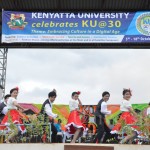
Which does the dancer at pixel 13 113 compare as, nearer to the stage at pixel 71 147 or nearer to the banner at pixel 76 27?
the stage at pixel 71 147

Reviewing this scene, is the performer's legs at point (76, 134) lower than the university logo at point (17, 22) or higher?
lower

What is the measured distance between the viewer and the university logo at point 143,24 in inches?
590

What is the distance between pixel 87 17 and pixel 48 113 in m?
6.39

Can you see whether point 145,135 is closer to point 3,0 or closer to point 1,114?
point 1,114

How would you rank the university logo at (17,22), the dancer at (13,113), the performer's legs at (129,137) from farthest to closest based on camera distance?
the university logo at (17,22) → the dancer at (13,113) → the performer's legs at (129,137)

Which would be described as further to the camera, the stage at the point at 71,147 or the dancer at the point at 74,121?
the dancer at the point at 74,121

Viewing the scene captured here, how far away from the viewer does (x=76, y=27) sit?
49.6 ft

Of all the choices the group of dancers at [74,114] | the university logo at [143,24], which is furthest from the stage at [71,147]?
the university logo at [143,24]

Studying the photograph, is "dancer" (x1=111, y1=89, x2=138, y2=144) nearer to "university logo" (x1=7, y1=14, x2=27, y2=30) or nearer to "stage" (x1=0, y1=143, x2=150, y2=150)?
"stage" (x1=0, y1=143, x2=150, y2=150)

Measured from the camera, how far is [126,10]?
1561 cm

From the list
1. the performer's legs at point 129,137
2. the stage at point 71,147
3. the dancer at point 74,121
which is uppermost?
the dancer at point 74,121

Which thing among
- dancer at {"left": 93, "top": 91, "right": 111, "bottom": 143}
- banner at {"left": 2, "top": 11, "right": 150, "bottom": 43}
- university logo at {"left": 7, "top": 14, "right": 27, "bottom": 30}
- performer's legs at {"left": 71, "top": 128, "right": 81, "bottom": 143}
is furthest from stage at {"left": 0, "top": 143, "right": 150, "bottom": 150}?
university logo at {"left": 7, "top": 14, "right": 27, "bottom": 30}

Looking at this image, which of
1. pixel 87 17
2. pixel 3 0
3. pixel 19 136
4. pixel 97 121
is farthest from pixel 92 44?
pixel 19 136

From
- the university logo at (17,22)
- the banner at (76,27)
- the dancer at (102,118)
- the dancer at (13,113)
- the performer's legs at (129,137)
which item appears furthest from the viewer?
the university logo at (17,22)
